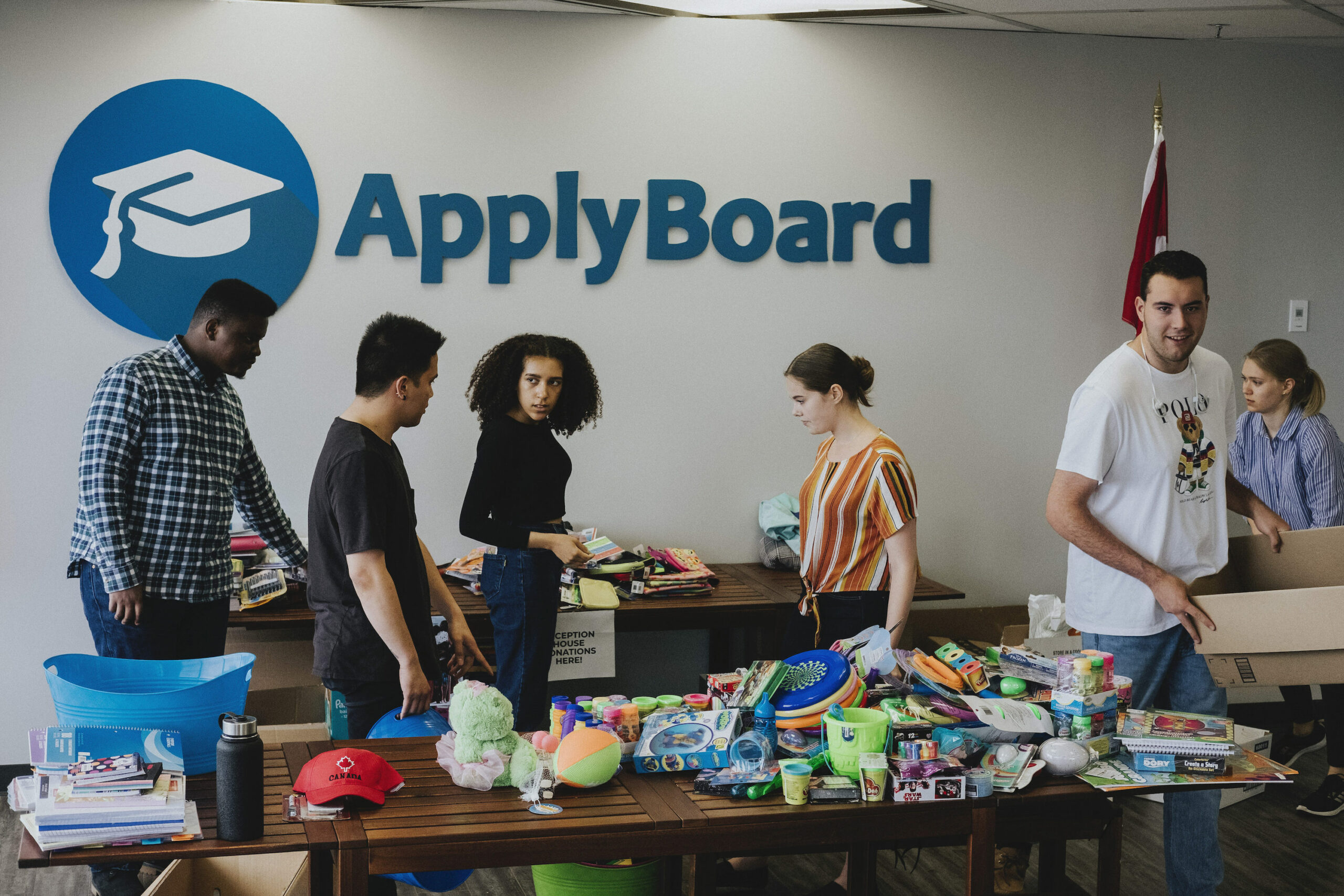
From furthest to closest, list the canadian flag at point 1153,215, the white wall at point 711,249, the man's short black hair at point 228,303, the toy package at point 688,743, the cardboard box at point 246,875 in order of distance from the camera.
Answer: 1. the canadian flag at point 1153,215
2. the white wall at point 711,249
3. the man's short black hair at point 228,303
4. the cardboard box at point 246,875
5. the toy package at point 688,743

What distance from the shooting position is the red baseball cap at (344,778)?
75.1 inches

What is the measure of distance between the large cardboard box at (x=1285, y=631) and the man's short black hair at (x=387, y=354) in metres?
1.90

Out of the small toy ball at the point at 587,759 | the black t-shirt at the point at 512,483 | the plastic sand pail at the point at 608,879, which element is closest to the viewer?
the small toy ball at the point at 587,759

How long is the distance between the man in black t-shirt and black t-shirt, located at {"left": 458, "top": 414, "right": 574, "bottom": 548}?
1.82ft

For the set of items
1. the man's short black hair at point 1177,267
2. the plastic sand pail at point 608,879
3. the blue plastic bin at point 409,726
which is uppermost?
the man's short black hair at point 1177,267

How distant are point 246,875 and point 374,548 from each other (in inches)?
28.9

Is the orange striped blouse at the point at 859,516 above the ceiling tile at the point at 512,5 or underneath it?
underneath

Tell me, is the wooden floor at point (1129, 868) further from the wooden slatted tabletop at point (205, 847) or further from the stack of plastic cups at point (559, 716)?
the wooden slatted tabletop at point (205, 847)

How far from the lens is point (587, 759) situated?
2.02m

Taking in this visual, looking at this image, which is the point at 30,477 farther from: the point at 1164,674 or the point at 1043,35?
the point at 1043,35

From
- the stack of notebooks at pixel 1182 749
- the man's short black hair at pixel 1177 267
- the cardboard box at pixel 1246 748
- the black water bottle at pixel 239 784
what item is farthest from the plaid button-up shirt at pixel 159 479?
the cardboard box at pixel 1246 748

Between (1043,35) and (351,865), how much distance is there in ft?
14.1

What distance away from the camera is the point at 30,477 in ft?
13.1

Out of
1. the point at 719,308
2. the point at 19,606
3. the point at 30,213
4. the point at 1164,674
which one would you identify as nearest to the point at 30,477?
the point at 19,606
